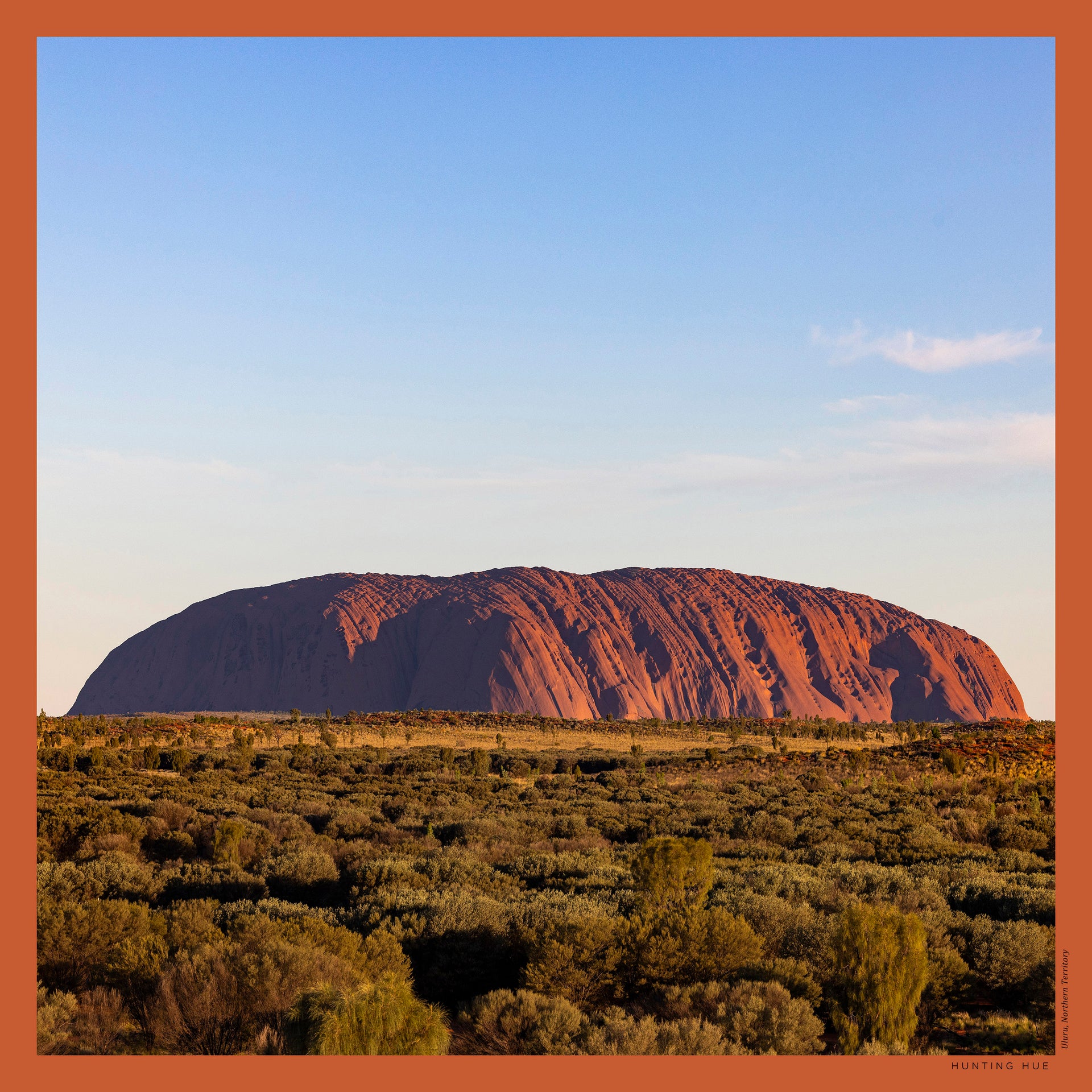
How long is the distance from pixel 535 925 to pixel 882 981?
173 inches

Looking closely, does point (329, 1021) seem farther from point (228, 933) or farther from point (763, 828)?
point (763, 828)

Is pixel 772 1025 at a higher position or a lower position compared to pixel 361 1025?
lower

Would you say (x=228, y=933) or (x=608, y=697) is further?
(x=608, y=697)

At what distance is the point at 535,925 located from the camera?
1267cm

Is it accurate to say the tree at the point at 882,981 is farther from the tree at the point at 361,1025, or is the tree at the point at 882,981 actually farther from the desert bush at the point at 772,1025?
the tree at the point at 361,1025

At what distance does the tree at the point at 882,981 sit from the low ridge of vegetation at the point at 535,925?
30 mm

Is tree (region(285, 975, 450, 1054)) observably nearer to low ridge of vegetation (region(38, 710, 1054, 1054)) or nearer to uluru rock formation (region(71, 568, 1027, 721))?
low ridge of vegetation (region(38, 710, 1054, 1054))

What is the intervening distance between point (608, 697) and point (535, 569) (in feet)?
100

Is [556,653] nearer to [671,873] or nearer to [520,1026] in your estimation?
[671,873]

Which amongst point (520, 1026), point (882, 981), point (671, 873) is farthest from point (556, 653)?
point (520, 1026)

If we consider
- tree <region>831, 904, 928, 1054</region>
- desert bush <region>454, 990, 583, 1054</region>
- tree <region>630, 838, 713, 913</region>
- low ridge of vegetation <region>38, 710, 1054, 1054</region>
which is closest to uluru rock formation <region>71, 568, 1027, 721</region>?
low ridge of vegetation <region>38, 710, 1054, 1054</region>

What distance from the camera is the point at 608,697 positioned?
14088cm

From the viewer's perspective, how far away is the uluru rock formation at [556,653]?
14125 cm

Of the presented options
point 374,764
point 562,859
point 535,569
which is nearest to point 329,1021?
point 562,859
